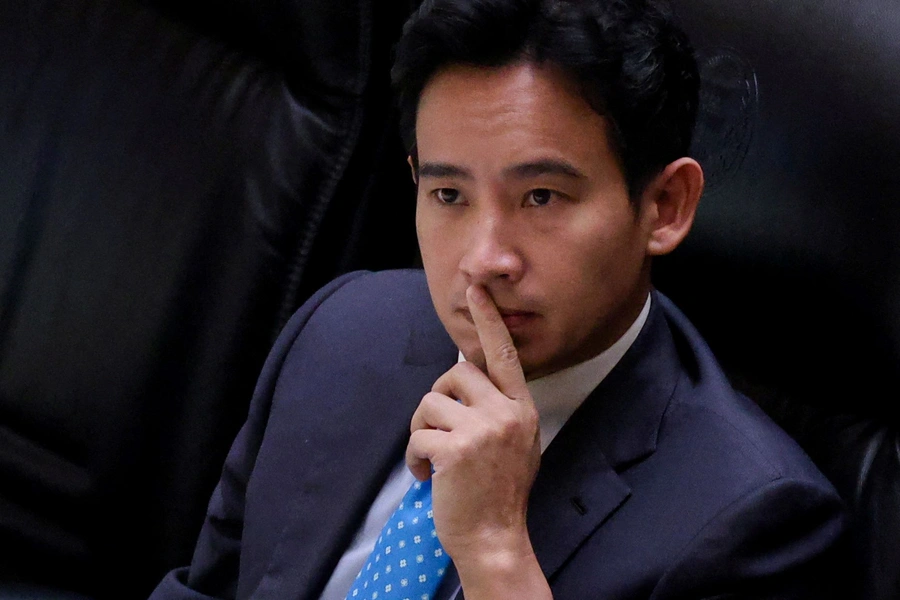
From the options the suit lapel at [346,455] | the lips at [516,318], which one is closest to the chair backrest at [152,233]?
the suit lapel at [346,455]

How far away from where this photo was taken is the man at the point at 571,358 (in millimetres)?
911

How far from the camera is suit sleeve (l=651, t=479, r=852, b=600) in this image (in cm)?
90

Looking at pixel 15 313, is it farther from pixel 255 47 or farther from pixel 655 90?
pixel 655 90

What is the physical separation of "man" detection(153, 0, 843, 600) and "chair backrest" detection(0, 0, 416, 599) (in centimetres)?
42

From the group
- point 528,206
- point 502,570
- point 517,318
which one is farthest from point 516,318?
point 502,570

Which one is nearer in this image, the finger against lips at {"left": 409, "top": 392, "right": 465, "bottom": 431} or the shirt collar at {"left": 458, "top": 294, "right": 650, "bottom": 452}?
the finger against lips at {"left": 409, "top": 392, "right": 465, "bottom": 431}

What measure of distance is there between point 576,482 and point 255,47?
799 mm

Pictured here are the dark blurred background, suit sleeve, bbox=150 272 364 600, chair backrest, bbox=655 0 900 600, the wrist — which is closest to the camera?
the wrist

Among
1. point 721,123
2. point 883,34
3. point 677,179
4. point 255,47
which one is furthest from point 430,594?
point 255,47

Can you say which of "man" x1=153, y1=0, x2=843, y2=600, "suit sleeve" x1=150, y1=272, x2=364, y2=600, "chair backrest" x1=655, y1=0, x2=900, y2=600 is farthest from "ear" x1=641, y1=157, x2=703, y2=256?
"suit sleeve" x1=150, y1=272, x2=364, y2=600

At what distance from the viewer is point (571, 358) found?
1.02 metres

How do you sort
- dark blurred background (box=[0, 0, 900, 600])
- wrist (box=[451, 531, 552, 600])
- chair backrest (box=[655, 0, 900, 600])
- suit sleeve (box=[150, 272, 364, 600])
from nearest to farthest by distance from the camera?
1. wrist (box=[451, 531, 552, 600])
2. chair backrest (box=[655, 0, 900, 600])
3. suit sleeve (box=[150, 272, 364, 600])
4. dark blurred background (box=[0, 0, 900, 600])

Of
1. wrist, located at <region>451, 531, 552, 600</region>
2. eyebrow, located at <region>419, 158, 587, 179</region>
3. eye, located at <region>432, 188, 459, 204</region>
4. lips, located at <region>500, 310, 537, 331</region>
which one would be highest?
eyebrow, located at <region>419, 158, 587, 179</region>

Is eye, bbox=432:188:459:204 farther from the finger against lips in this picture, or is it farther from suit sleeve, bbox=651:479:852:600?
suit sleeve, bbox=651:479:852:600
